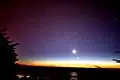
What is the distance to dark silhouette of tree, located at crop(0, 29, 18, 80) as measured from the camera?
165 centimetres

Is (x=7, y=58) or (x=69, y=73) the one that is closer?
(x=7, y=58)

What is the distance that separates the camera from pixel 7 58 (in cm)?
169

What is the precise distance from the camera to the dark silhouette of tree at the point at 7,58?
1.65 metres

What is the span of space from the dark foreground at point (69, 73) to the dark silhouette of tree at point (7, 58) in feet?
3.31

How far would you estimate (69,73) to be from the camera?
2.87 m

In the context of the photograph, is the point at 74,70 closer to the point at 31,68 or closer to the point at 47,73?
the point at 47,73

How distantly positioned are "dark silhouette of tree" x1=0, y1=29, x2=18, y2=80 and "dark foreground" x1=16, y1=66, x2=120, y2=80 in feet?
3.31

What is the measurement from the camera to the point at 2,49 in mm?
1646

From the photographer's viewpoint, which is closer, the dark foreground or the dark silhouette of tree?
the dark silhouette of tree

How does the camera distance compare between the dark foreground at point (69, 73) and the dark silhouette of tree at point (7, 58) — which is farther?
the dark foreground at point (69, 73)

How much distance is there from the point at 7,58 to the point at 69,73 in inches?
53.3

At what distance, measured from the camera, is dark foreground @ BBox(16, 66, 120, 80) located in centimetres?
280

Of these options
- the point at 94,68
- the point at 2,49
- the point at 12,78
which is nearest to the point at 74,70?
the point at 94,68

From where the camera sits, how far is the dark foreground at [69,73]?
280cm
